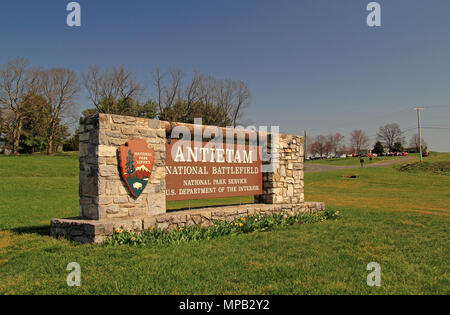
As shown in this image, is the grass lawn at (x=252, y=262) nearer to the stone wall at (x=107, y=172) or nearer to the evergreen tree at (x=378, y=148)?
the stone wall at (x=107, y=172)

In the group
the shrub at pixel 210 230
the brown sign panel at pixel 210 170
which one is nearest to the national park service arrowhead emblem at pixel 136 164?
the brown sign panel at pixel 210 170

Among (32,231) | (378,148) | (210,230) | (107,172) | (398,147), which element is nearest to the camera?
(107,172)

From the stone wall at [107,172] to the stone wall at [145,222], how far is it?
260 mm

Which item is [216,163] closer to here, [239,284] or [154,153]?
[154,153]

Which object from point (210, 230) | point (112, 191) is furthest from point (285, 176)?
point (112, 191)

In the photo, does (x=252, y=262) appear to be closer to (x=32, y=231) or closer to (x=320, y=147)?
(x=32, y=231)

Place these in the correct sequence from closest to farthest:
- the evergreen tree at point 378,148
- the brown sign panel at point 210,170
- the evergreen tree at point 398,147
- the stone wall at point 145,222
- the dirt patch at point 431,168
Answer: the stone wall at point 145,222
the brown sign panel at point 210,170
the dirt patch at point 431,168
the evergreen tree at point 378,148
the evergreen tree at point 398,147

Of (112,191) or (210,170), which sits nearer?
(112,191)

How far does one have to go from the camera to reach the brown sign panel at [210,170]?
8.38 m

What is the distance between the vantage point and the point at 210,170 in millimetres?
9180

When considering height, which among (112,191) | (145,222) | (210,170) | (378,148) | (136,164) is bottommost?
(145,222)

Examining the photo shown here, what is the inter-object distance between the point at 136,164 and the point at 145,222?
133 centimetres

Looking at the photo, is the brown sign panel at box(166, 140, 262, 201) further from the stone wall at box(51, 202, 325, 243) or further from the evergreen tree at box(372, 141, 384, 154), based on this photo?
the evergreen tree at box(372, 141, 384, 154)
